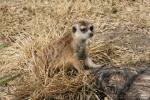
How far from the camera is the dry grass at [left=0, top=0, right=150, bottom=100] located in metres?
5.03

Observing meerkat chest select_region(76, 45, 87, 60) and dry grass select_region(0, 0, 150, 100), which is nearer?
dry grass select_region(0, 0, 150, 100)

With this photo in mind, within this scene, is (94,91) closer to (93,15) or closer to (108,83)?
(108,83)

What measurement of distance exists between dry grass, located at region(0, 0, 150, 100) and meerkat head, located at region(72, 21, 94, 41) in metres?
0.51

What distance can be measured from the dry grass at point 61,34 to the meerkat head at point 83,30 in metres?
0.51

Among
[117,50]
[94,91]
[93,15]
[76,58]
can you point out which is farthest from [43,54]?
[93,15]

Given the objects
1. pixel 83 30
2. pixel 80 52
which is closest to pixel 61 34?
pixel 80 52

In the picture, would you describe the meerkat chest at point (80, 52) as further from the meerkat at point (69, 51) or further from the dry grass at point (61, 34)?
the dry grass at point (61, 34)

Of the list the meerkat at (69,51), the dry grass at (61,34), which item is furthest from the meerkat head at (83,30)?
the dry grass at (61,34)

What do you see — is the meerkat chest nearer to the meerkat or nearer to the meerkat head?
the meerkat

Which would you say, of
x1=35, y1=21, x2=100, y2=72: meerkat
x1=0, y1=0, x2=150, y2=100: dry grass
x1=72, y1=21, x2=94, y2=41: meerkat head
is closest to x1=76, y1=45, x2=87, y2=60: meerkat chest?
x1=35, y1=21, x2=100, y2=72: meerkat

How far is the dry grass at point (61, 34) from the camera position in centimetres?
503

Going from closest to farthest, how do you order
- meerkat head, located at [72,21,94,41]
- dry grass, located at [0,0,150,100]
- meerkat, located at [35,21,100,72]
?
dry grass, located at [0,0,150,100] < meerkat head, located at [72,21,94,41] < meerkat, located at [35,21,100,72]

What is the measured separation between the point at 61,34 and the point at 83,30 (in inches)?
47.0

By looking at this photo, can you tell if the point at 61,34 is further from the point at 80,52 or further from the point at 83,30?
the point at 83,30
